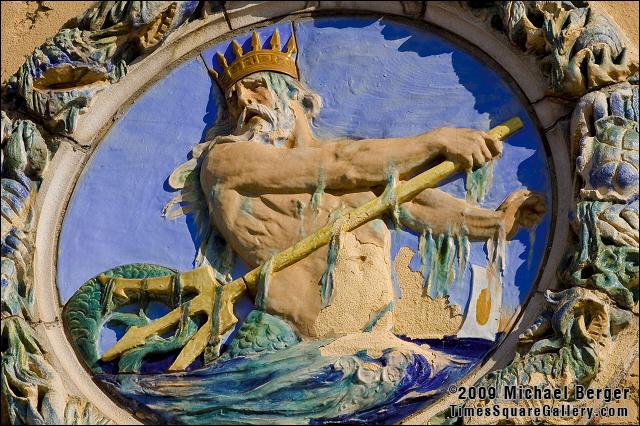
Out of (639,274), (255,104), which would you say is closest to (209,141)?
(255,104)

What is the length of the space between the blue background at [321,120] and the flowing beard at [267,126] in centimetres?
13

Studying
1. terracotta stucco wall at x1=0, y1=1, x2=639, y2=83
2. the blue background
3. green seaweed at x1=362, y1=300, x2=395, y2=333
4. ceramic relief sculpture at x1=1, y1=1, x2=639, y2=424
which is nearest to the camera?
ceramic relief sculpture at x1=1, y1=1, x2=639, y2=424

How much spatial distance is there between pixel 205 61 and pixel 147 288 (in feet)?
3.87

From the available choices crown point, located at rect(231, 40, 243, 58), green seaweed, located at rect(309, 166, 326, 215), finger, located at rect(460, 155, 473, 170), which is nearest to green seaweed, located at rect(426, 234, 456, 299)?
finger, located at rect(460, 155, 473, 170)

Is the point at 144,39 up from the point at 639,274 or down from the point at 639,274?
up

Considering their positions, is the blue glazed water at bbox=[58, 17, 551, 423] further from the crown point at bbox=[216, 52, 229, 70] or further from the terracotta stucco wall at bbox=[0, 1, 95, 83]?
the terracotta stucco wall at bbox=[0, 1, 95, 83]

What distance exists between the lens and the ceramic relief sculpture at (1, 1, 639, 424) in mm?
7156

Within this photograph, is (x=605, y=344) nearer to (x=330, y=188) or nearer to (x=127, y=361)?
(x=330, y=188)

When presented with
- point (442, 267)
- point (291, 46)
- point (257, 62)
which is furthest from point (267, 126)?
point (442, 267)

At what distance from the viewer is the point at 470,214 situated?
7473mm

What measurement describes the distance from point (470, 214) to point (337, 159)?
2.06 feet

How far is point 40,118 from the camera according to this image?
8.01 m

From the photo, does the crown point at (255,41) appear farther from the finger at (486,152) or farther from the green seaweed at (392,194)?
the finger at (486,152)

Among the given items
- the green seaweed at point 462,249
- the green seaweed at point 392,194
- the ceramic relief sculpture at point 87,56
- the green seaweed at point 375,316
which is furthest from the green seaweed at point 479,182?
the ceramic relief sculpture at point 87,56
